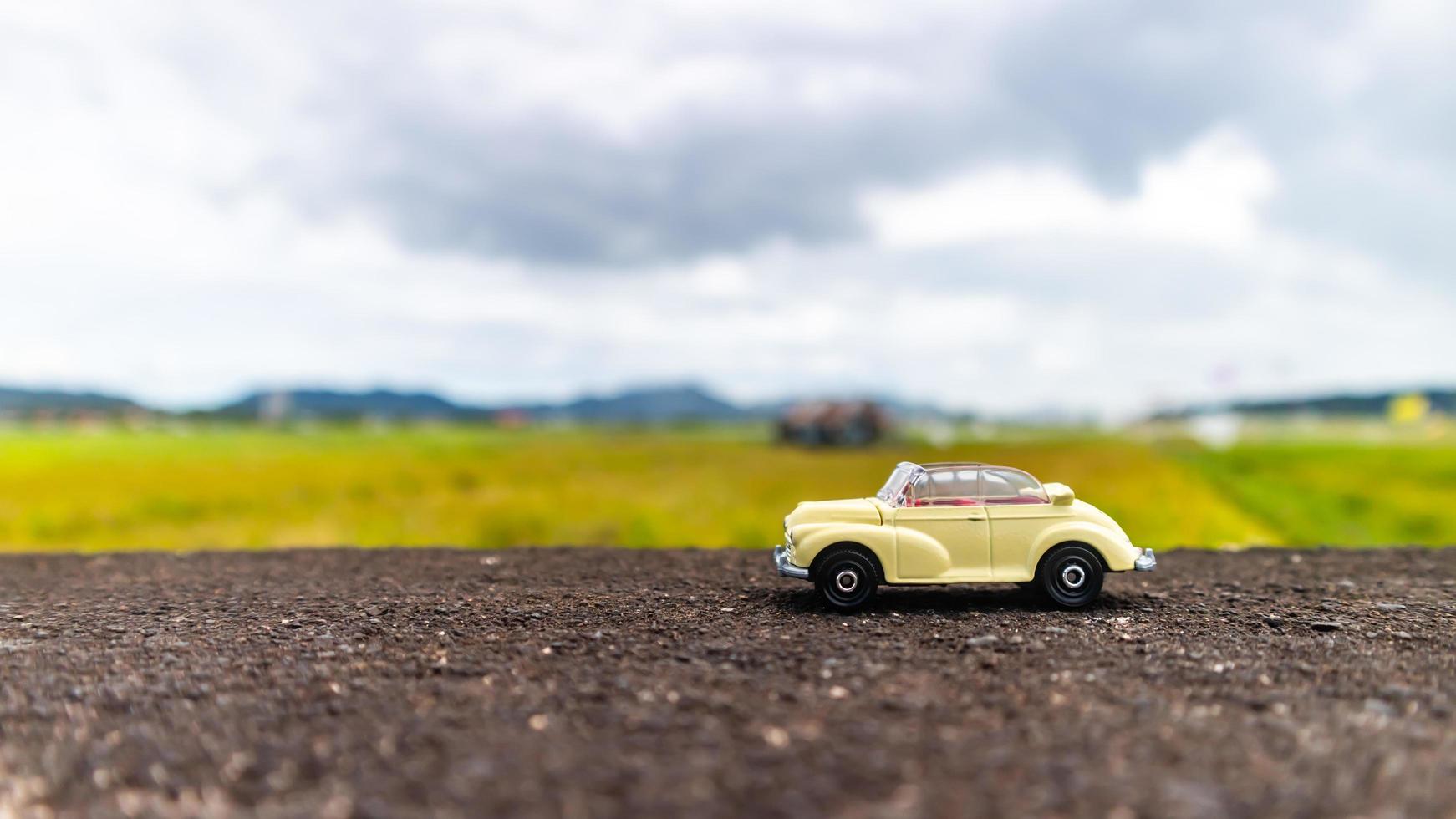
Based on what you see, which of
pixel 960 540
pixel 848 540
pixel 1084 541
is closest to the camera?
pixel 848 540

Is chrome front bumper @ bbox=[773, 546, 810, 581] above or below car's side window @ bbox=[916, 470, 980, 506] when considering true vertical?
below

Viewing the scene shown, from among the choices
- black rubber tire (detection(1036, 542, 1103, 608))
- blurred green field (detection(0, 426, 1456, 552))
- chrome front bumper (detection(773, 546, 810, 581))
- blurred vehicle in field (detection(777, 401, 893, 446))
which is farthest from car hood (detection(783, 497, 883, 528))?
blurred vehicle in field (detection(777, 401, 893, 446))

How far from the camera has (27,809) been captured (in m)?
5.82

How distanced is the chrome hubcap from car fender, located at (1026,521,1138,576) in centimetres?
32

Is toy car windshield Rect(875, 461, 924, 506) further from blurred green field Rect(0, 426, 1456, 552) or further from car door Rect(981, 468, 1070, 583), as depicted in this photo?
blurred green field Rect(0, 426, 1456, 552)

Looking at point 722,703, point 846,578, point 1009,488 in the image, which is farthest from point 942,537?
point 722,703

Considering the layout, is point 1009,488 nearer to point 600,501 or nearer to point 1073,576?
point 1073,576

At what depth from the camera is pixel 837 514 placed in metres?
10.9

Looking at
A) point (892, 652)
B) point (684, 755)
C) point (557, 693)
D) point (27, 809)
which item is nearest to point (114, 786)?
point (27, 809)

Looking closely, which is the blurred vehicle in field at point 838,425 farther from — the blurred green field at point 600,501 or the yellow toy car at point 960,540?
the yellow toy car at point 960,540

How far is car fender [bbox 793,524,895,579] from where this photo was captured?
34.7ft

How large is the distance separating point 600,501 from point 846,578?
14284 millimetres

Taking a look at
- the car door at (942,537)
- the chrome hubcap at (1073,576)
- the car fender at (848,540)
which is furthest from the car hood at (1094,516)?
the car fender at (848,540)

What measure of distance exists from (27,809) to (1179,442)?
2740 inches
